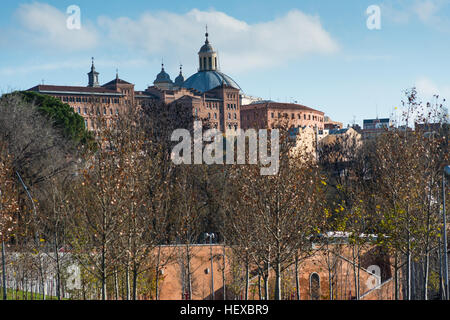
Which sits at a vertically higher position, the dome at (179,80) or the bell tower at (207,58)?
the bell tower at (207,58)

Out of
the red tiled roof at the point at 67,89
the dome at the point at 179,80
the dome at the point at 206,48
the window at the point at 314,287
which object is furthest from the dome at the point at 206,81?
the window at the point at 314,287

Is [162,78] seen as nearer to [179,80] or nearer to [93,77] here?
[179,80]

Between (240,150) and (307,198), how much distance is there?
3.73m

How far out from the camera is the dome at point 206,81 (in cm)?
16738

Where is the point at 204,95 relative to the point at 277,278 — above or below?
above

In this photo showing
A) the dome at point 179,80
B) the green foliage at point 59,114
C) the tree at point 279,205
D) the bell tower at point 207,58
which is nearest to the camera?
the tree at point 279,205

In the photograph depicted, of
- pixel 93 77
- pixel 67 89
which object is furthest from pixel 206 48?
pixel 67 89

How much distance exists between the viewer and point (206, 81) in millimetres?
168250

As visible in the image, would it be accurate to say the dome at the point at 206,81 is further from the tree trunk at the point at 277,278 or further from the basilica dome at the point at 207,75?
the tree trunk at the point at 277,278

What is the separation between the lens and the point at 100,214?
71.1ft

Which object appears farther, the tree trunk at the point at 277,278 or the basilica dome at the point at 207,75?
the basilica dome at the point at 207,75

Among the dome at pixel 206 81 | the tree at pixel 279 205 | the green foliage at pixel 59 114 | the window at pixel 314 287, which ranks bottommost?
the window at pixel 314 287

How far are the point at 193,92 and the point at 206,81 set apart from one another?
10474 millimetres
